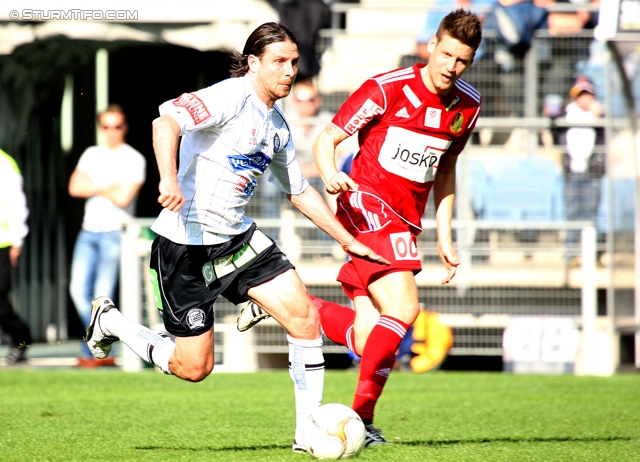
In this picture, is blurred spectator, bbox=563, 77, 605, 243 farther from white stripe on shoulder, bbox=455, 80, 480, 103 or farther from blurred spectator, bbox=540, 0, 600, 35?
white stripe on shoulder, bbox=455, 80, 480, 103

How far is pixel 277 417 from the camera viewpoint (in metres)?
7.12

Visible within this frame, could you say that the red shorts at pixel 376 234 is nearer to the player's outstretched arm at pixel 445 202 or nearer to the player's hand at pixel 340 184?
the player's outstretched arm at pixel 445 202

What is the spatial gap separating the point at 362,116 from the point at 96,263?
596 centimetres

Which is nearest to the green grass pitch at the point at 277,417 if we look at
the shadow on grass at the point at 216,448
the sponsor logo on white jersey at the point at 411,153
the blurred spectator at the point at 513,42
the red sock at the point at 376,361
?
the shadow on grass at the point at 216,448

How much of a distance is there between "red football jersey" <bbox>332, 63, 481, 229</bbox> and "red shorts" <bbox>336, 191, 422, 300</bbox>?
0.07 metres

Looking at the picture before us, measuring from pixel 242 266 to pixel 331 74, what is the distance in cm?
835

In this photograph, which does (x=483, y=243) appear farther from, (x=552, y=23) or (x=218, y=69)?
(x=218, y=69)

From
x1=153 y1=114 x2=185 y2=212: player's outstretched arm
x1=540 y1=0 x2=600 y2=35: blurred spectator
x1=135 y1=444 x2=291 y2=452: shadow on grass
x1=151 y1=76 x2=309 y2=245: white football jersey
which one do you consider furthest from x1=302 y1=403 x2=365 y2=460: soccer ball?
x1=540 y1=0 x2=600 y2=35: blurred spectator

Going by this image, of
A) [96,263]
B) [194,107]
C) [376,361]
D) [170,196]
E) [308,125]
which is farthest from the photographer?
[308,125]

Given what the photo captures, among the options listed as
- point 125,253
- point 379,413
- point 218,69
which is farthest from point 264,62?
point 218,69

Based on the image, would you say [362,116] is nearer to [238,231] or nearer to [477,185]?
[238,231]

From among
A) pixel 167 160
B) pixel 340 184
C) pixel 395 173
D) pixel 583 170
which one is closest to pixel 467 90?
pixel 395 173

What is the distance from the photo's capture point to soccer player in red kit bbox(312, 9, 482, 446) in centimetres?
588

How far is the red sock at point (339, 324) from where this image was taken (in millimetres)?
6426
